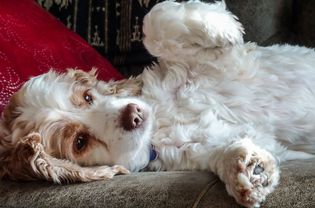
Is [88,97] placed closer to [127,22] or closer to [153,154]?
[153,154]

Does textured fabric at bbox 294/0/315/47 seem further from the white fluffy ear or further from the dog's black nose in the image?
the dog's black nose

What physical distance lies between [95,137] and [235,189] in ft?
1.99

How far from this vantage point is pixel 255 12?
2.43 metres

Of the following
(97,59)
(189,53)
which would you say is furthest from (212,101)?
(97,59)

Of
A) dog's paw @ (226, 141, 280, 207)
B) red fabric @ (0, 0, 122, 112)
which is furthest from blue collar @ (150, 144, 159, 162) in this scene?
red fabric @ (0, 0, 122, 112)

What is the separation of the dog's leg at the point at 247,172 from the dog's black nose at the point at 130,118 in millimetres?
320

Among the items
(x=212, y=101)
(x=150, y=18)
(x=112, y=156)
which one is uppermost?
(x=150, y=18)

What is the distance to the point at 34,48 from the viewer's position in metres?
2.17

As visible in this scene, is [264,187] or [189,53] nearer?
[264,187]

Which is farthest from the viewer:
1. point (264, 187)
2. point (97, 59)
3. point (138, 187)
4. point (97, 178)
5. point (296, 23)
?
point (296, 23)

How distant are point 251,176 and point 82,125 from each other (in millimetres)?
642

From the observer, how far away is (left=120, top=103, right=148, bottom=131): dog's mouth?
1.67 meters

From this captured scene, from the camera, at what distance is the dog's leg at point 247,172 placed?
4.05 ft

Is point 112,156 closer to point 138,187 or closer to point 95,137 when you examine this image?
point 95,137
